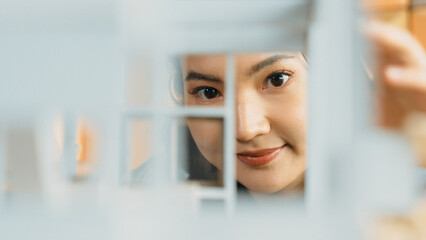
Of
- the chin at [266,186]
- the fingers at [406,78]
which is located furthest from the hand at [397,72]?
the chin at [266,186]

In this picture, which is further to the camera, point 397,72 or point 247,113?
point 247,113

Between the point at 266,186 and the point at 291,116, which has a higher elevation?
the point at 291,116

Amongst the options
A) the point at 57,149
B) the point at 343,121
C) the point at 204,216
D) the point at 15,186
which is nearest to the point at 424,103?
the point at 343,121

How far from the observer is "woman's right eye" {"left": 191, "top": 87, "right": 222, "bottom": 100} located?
1.08m

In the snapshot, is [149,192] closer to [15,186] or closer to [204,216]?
[204,216]

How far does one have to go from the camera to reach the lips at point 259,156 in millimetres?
1118

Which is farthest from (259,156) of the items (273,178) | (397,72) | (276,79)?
(397,72)

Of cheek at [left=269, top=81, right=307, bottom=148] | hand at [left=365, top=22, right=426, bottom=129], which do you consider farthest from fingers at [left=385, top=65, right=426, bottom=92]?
cheek at [left=269, top=81, right=307, bottom=148]

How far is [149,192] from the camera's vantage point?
100 centimetres

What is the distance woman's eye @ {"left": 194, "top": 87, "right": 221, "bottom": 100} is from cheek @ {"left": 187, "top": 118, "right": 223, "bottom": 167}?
0.21ft

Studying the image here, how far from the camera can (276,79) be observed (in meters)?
1.08

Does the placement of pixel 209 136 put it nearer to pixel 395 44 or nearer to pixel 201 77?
pixel 201 77

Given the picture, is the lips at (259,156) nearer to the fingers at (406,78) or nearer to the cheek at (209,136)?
the cheek at (209,136)

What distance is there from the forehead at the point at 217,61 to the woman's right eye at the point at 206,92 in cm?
5
